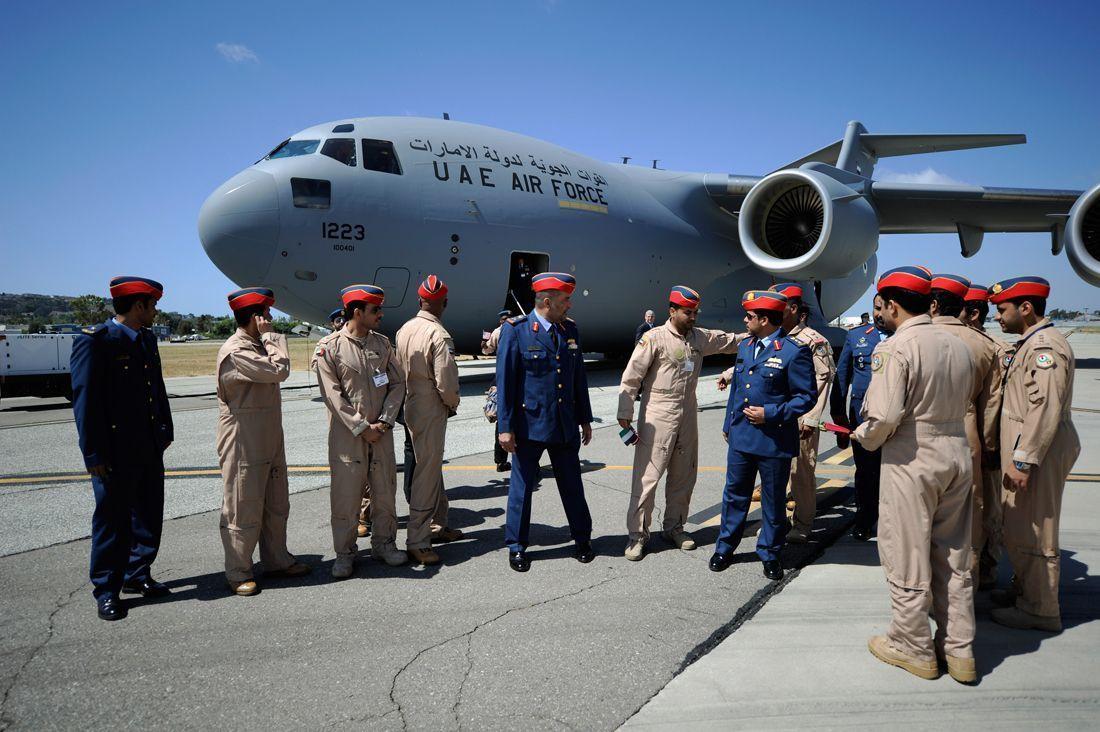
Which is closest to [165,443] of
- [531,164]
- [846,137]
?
[531,164]

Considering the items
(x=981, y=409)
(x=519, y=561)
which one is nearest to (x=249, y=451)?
(x=519, y=561)

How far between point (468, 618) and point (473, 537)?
1.42m

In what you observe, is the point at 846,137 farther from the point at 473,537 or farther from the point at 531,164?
the point at 473,537

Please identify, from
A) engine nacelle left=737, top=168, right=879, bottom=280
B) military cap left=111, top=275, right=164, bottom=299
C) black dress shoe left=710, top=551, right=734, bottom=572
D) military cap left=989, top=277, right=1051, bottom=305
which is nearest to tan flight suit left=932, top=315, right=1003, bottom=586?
military cap left=989, top=277, right=1051, bottom=305

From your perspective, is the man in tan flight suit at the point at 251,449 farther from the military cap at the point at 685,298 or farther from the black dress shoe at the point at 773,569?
the black dress shoe at the point at 773,569

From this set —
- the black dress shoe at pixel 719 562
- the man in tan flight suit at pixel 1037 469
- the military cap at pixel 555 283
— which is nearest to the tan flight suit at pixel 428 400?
the military cap at pixel 555 283

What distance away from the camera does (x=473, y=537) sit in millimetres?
4844

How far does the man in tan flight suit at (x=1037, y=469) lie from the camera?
317 centimetres

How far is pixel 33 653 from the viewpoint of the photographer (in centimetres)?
307

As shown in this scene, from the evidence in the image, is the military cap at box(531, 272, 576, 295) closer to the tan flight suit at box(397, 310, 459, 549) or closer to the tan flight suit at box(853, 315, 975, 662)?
the tan flight suit at box(397, 310, 459, 549)

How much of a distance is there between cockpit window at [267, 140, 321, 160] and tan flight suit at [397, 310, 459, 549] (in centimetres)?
691

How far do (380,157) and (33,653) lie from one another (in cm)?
876

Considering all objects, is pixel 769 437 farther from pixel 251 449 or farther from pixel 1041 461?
pixel 251 449

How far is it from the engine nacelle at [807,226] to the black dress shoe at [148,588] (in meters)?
9.33
